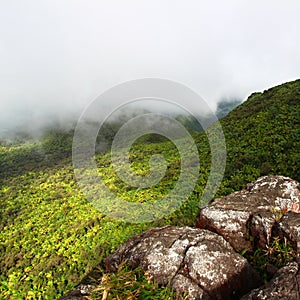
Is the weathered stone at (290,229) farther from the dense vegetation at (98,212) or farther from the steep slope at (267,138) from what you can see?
the steep slope at (267,138)

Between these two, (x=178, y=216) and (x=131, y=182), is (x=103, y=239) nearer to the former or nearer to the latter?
(x=178, y=216)

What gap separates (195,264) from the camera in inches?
155

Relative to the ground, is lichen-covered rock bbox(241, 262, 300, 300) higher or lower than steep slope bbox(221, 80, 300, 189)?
lower

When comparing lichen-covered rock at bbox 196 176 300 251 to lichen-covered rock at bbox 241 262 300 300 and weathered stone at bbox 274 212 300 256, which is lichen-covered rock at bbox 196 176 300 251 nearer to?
weathered stone at bbox 274 212 300 256

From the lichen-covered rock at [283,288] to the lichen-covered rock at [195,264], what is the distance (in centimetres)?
76

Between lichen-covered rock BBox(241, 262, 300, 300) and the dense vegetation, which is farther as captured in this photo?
the dense vegetation

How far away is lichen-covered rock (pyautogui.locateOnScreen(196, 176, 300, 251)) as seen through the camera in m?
4.78

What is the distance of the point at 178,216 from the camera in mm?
9508

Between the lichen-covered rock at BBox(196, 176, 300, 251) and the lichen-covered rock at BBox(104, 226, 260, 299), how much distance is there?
0.56m

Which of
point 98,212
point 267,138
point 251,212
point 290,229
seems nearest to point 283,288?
point 290,229

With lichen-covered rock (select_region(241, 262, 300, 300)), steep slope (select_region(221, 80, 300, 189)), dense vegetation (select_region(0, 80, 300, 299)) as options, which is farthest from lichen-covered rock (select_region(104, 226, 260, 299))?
steep slope (select_region(221, 80, 300, 189))

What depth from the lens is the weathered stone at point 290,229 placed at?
4164 mm

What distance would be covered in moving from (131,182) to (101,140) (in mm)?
20296

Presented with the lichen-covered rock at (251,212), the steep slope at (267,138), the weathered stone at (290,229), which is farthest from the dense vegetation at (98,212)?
the weathered stone at (290,229)
